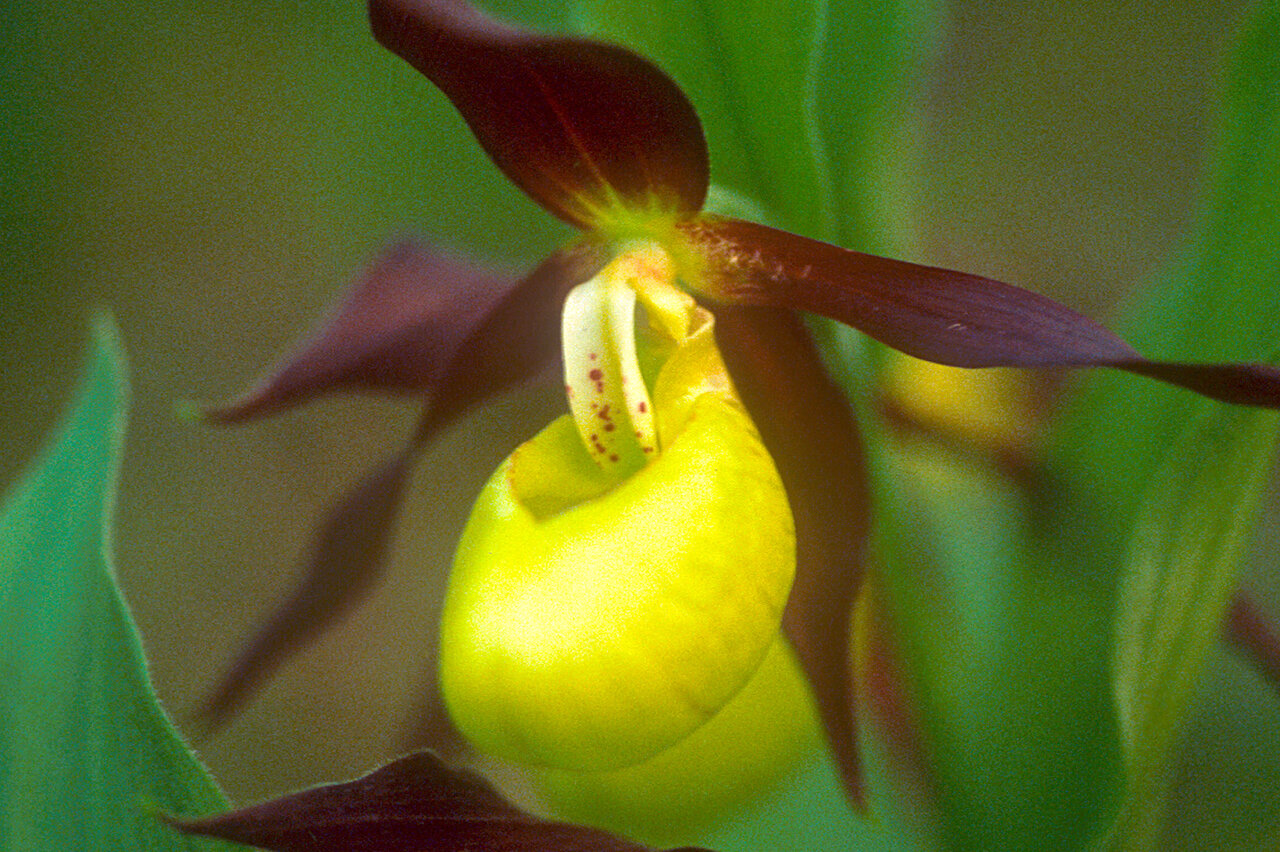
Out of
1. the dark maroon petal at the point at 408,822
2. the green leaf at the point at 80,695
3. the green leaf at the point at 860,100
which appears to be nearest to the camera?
the dark maroon petal at the point at 408,822

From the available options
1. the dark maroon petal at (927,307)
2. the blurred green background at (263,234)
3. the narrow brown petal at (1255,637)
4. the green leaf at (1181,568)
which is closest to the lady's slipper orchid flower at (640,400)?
the dark maroon petal at (927,307)

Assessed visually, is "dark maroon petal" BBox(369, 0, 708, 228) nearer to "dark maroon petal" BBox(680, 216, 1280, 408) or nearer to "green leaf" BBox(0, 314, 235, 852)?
"dark maroon petal" BBox(680, 216, 1280, 408)

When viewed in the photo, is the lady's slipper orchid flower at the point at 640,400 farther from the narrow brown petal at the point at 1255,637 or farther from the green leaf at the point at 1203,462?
the narrow brown petal at the point at 1255,637

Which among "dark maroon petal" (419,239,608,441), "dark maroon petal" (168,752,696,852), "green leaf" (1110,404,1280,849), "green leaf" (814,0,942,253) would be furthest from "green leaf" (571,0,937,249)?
"dark maroon petal" (168,752,696,852)

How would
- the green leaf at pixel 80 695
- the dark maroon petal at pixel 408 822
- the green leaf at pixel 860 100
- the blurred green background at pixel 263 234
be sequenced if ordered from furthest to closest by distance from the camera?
the blurred green background at pixel 263 234, the green leaf at pixel 860 100, the green leaf at pixel 80 695, the dark maroon petal at pixel 408 822

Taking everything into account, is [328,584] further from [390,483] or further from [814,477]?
[814,477]

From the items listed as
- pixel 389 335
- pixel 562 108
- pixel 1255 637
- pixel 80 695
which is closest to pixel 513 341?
pixel 389 335

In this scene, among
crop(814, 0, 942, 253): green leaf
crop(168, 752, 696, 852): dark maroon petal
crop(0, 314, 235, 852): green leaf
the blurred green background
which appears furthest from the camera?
the blurred green background
